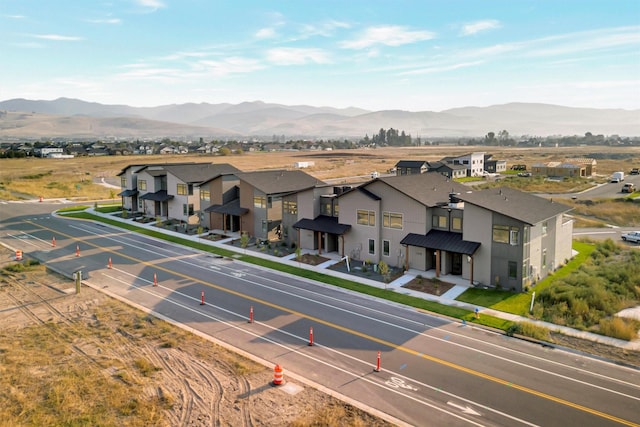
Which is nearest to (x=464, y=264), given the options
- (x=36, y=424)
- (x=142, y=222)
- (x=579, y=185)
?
(x=36, y=424)

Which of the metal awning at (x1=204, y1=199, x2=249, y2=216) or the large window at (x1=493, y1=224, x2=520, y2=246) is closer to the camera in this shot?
the large window at (x1=493, y1=224, x2=520, y2=246)

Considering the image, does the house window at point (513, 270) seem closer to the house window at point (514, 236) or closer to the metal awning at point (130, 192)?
the house window at point (514, 236)

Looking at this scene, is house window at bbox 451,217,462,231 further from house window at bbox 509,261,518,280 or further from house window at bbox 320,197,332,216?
house window at bbox 320,197,332,216

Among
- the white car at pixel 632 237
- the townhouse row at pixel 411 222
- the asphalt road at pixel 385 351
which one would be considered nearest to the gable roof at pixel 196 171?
the townhouse row at pixel 411 222

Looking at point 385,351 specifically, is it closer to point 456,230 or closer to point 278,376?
point 278,376

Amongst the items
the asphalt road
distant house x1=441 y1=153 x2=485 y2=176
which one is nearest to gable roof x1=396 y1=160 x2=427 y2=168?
distant house x1=441 y1=153 x2=485 y2=176


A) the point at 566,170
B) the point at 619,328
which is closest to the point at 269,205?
the point at 619,328
